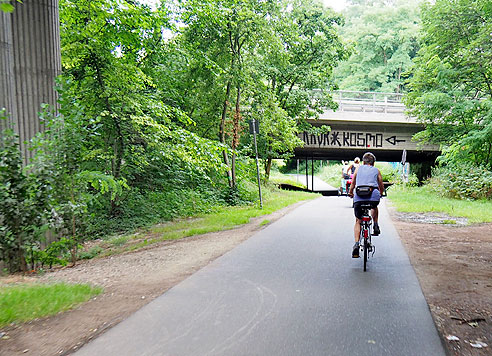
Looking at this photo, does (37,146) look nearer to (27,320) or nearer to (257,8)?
(27,320)

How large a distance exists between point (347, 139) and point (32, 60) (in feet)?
85.9

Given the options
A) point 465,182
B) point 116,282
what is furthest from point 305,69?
point 116,282

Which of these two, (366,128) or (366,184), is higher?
(366,128)

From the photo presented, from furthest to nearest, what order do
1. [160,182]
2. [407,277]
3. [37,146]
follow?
[160,182] < [37,146] < [407,277]

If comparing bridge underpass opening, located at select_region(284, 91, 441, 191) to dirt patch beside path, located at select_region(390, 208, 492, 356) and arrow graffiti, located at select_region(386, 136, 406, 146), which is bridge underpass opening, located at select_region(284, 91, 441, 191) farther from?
dirt patch beside path, located at select_region(390, 208, 492, 356)

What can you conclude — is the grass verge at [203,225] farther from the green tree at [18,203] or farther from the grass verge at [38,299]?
the grass verge at [38,299]

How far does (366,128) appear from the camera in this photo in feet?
106

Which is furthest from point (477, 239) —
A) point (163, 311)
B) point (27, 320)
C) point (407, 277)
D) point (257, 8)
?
point (257, 8)

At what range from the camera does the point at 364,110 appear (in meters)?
31.2

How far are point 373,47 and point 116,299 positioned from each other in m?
57.8

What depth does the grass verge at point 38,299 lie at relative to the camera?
4351mm

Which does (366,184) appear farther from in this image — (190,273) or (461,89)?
(461,89)

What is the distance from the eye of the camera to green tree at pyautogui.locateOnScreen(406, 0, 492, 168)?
66.5 ft

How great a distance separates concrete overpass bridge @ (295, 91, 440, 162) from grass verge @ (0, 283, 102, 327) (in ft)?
87.7
